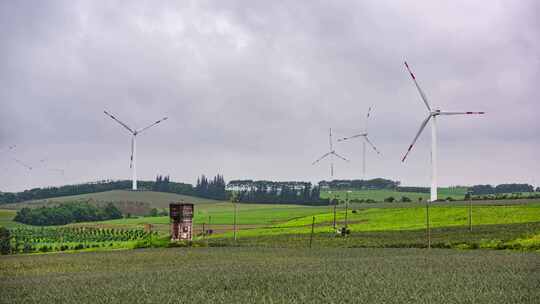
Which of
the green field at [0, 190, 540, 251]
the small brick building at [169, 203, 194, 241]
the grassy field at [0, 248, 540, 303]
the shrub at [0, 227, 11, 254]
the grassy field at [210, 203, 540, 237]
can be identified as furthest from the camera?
the shrub at [0, 227, 11, 254]

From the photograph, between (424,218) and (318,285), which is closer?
(318,285)

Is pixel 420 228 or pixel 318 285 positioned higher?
pixel 420 228

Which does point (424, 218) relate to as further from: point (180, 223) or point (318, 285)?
point (318, 285)

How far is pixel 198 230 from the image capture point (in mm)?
167250

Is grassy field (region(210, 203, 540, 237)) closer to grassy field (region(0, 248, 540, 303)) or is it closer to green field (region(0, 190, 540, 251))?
green field (region(0, 190, 540, 251))

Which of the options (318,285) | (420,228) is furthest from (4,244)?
(318,285)

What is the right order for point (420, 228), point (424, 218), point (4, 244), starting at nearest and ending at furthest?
point (420, 228) < point (424, 218) < point (4, 244)

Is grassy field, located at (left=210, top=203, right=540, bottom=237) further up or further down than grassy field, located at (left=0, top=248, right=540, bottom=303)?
further up

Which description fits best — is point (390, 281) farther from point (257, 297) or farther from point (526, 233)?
point (526, 233)

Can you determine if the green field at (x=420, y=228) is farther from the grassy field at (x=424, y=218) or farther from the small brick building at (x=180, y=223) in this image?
the small brick building at (x=180, y=223)

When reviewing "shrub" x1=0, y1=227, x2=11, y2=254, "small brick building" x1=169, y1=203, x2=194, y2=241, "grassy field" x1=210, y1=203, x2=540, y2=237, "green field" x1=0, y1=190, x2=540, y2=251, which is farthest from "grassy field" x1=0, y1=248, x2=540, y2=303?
"shrub" x1=0, y1=227, x2=11, y2=254

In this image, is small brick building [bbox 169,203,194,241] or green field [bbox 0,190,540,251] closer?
green field [bbox 0,190,540,251]

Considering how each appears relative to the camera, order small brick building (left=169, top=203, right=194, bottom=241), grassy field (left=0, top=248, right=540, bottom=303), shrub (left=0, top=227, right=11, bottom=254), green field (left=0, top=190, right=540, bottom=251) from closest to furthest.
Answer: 1. grassy field (left=0, top=248, right=540, bottom=303)
2. green field (left=0, top=190, right=540, bottom=251)
3. small brick building (left=169, top=203, right=194, bottom=241)
4. shrub (left=0, top=227, right=11, bottom=254)

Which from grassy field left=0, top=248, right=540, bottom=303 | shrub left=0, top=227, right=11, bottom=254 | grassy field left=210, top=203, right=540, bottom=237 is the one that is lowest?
shrub left=0, top=227, right=11, bottom=254
